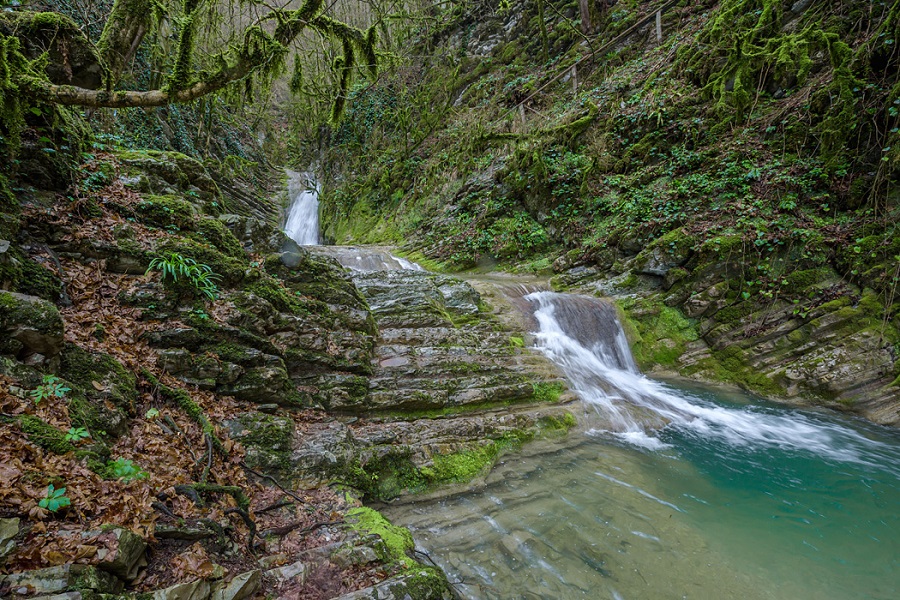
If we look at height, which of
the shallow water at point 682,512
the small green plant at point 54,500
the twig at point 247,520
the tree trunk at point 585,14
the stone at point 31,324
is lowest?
the shallow water at point 682,512

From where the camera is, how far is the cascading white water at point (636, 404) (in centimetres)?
612

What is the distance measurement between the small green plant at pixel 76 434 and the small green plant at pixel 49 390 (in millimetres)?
293

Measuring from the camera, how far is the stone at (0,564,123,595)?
5.12ft

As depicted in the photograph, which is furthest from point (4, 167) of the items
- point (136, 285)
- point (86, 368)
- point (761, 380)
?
point (761, 380)

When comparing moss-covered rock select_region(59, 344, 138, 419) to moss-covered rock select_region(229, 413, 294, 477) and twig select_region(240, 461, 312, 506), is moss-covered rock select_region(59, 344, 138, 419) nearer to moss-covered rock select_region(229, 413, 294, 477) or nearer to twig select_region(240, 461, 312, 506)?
moss-covered rock select_region(229, 413, 294, 477)

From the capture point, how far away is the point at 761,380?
761 cm

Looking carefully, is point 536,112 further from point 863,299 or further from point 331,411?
point 331,411

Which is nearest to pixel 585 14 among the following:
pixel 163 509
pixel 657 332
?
pixel 657 332

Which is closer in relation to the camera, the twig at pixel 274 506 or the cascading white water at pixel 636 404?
the twig at pixel 274 506

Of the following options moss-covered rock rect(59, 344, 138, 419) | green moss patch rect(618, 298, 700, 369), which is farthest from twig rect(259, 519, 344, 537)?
green moss patch rect(618, 298, 700, 369)

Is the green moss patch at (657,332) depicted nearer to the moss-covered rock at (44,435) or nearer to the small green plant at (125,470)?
the small green plant at (125,470)

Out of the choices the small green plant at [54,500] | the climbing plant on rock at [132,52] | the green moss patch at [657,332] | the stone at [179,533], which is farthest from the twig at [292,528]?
the green moss patch at [657,332]

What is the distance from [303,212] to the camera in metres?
22.7

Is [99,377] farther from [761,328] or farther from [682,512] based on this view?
[761,328]
